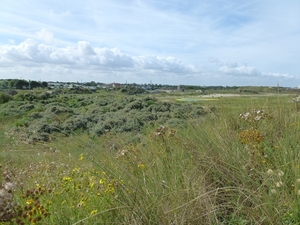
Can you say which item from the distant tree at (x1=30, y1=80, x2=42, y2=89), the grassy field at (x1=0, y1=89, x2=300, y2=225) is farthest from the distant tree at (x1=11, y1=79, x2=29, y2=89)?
the grassy field at (x1=0, y1=89, x2=300, y2=225)

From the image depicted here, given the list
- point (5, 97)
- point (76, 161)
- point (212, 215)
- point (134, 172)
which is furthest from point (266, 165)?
point (5, 97)

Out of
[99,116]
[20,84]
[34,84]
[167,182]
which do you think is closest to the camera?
[167,182]

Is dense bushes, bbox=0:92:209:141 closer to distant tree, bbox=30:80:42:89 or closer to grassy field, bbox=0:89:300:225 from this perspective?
grassy field, bbox=0:89:300:225

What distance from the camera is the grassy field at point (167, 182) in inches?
92.3

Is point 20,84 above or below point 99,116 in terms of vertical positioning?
above

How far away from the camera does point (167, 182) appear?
285cm

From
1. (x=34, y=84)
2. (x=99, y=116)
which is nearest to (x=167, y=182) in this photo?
(x=99, y=116)

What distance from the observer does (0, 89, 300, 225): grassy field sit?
2.34m

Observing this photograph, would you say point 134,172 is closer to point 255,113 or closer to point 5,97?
point 255,113

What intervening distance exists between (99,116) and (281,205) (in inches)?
600

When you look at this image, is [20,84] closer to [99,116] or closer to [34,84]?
[34,84]

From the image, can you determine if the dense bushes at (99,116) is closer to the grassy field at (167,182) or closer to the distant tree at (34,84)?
the grassy field at (167,182)

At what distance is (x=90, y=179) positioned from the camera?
3.03 m

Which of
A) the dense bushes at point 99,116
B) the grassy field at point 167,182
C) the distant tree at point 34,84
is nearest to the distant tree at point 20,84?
the distant tree at point 34,84
